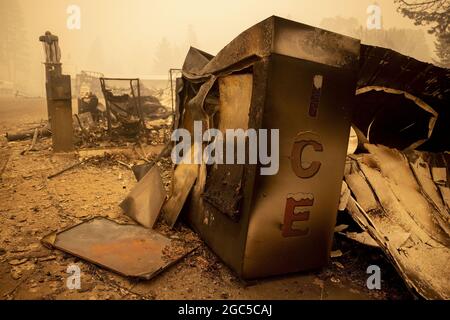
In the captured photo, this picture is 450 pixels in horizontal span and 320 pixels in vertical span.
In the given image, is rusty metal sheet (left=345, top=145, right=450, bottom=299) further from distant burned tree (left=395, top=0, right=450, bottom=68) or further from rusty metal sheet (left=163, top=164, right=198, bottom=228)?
distant burned tree (left=395, top=0, right=450, bottom=68)

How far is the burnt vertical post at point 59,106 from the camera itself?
7812 mm

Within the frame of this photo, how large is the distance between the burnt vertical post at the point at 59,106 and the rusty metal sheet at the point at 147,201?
4.66 meters

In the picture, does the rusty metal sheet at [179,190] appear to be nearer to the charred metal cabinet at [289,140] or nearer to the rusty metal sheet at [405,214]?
the charred metal cabinet at [289,140]

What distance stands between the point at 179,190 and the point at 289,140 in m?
2.09

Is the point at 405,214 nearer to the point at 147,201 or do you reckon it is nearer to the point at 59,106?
the point at 147,201

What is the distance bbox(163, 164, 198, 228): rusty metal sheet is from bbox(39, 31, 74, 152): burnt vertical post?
5.23 metres

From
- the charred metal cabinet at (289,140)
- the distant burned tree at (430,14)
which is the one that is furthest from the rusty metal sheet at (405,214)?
the distant burned tree at (430,14)

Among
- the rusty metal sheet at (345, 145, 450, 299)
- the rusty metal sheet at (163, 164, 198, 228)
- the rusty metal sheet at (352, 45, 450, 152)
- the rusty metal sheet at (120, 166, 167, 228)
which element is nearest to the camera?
the rusty metal sheet at (345, 145, 450, 299)

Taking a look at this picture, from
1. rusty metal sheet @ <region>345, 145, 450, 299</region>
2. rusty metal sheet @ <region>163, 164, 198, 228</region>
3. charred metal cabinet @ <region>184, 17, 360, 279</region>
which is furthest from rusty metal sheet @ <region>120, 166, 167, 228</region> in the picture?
rusty metal sheet @ <region>345, 145, 450, 299</region>

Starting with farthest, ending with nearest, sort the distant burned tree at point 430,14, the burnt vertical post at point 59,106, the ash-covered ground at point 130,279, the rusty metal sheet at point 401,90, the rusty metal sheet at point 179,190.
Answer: the distant burned tree at point 430,14 → the burnt vertical post at point 59,106 → the rusty metal sheet at point 179,190 → the rusty metal sheet at point 401,90 → the ash-covered ground at point 130,279

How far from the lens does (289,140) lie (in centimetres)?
286

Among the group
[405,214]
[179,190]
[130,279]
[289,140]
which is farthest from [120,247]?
[405,214]

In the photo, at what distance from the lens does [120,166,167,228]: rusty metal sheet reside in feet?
14.4
